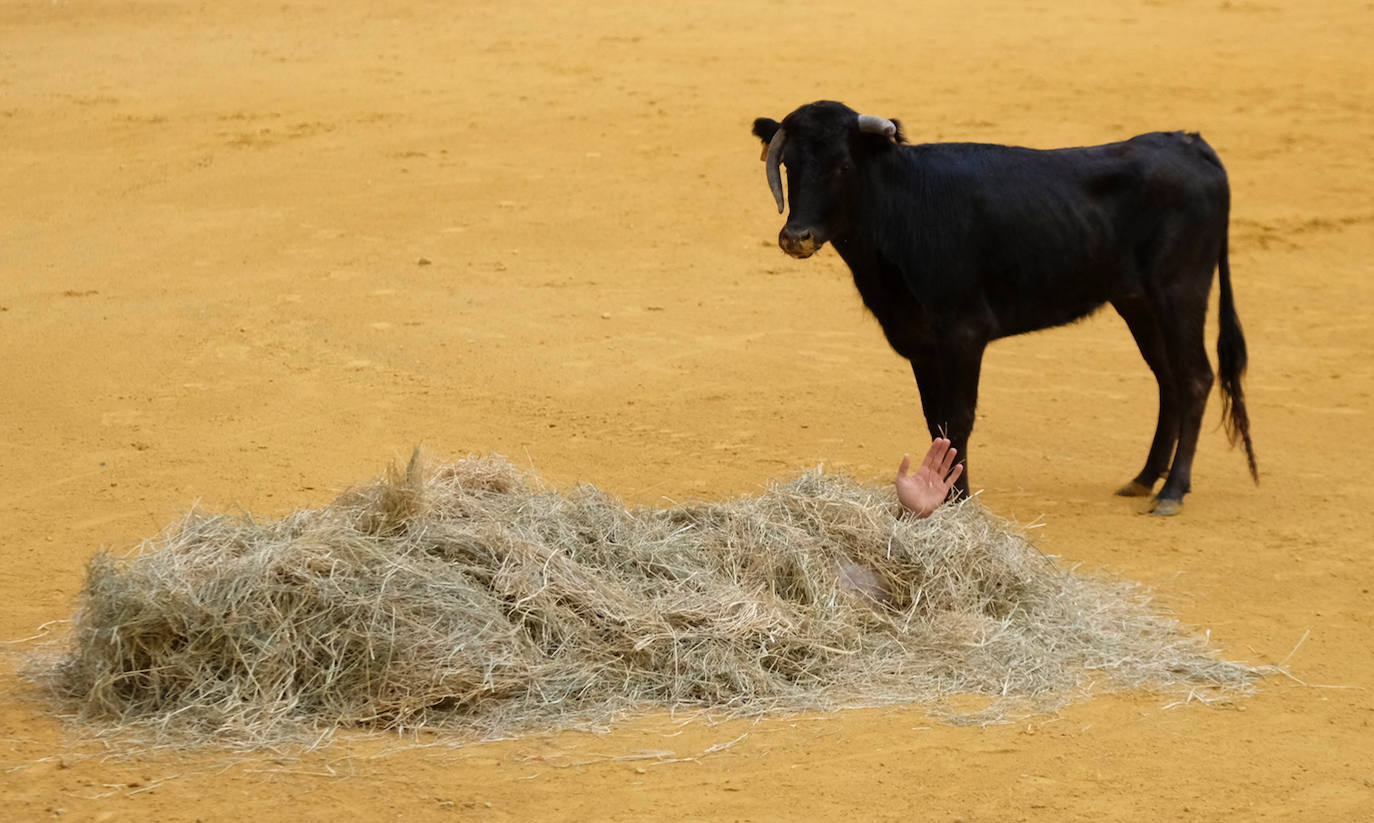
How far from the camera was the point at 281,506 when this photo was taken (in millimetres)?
7371

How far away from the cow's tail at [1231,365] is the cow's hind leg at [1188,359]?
5.7 inches

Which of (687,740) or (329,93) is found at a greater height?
(329,93)

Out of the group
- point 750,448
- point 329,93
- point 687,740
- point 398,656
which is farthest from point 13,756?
point 329,93

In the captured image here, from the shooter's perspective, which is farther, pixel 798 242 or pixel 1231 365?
pixel 1231 365

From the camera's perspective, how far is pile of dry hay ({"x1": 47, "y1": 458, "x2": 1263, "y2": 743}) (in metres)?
5.12

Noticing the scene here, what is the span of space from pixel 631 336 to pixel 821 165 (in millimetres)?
3307

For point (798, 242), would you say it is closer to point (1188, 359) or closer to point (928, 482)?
point (928, 482)

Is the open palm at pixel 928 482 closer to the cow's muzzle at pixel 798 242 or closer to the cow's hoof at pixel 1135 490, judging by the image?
the cow's muzzle at pixel 798 242

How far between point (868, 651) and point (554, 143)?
9904 millimetres

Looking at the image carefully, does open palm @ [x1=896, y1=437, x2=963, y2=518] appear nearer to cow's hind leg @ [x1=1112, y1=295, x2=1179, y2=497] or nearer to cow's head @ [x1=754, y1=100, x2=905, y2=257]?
cow's head @ [x1=754, y1=100, x2=905, y2=257]

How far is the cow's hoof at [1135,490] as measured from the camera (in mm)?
8102

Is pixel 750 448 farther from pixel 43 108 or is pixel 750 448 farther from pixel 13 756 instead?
pixel 43 108

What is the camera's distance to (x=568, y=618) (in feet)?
18.0

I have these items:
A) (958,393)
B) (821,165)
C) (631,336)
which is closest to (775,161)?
(821,165)
